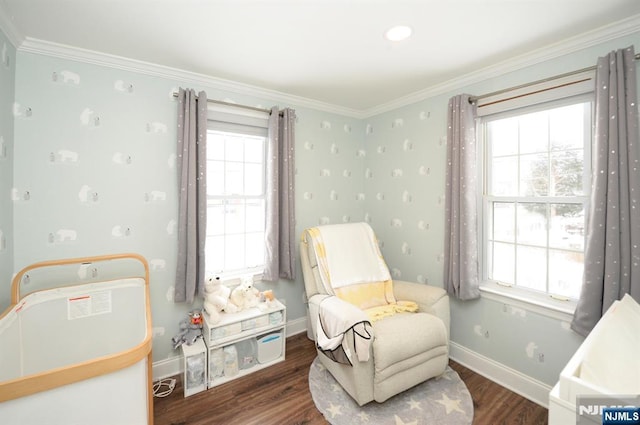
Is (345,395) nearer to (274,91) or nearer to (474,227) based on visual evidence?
(474,227)

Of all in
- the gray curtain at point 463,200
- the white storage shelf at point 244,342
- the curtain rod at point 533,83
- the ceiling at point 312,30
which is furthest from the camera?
the gray curtain at point 463,200

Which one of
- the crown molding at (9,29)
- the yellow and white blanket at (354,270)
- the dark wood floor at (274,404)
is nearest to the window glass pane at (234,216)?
the yellow and white blanket at (354,270)

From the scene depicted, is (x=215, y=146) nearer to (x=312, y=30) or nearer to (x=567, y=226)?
(x=312, y=30)

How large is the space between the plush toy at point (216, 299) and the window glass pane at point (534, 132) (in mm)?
2553

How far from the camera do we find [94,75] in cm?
193

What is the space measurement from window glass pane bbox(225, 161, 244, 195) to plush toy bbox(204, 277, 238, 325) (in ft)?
2.62

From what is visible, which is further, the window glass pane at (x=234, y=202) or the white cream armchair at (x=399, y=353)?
the window glass pane at (x=234, y=202)

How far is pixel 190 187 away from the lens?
7.06 feet

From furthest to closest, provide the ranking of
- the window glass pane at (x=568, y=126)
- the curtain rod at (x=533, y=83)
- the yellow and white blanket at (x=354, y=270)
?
the yellow and white blanket at (x=354, y=270)
the window glass pane at (x=568, y=126)
the curtain rod at (x=533, y=83)

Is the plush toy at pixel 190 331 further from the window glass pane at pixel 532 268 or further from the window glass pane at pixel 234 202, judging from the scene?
the window glass pane at pixel 532 268

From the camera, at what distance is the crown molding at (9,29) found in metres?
1.48

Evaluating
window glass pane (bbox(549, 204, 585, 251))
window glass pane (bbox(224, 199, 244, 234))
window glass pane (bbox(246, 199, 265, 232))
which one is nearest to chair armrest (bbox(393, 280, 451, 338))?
window glass pane (bbox(549, 204, 585, 251))

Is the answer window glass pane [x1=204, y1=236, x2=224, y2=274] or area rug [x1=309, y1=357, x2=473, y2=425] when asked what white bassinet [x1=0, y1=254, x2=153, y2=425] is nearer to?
window glass pane [x1=204, y1=236, x2=224, y2=274]

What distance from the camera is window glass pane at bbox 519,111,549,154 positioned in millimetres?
1988
